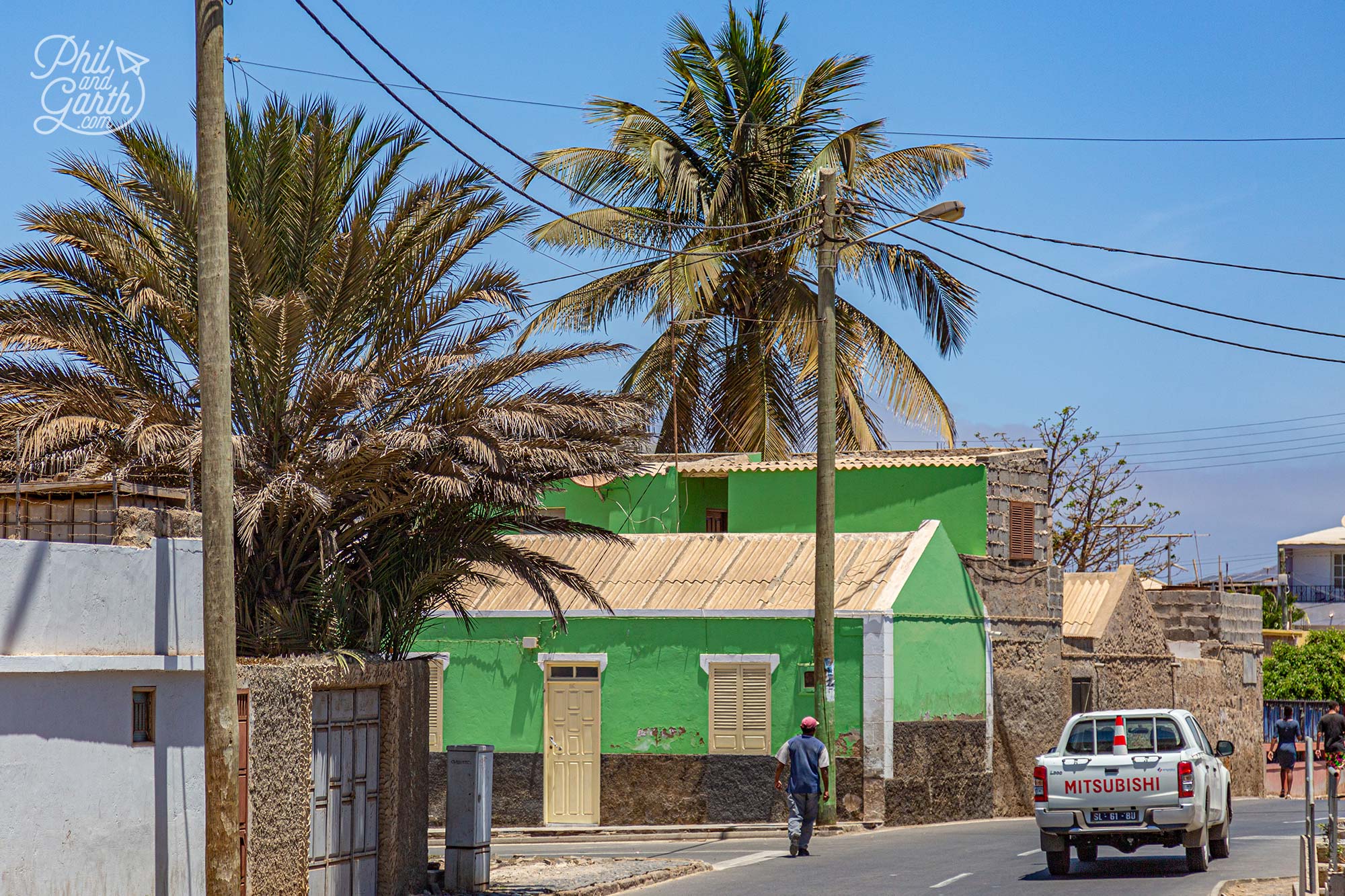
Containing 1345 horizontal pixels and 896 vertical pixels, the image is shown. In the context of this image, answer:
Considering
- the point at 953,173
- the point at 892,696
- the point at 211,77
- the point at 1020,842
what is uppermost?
the point at 953,173

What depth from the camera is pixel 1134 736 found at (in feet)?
56.4

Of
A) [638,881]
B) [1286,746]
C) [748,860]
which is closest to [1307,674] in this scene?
[1286,746]

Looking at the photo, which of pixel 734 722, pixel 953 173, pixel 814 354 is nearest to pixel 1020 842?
pixel 734 722

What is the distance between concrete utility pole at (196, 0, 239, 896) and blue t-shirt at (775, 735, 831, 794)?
8837mm

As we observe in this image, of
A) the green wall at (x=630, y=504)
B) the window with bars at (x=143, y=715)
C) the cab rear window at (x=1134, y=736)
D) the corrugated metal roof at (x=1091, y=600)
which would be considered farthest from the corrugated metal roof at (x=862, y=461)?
the window with bars at (x=143, y=715)

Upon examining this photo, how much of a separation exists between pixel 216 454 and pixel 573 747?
14.5 m

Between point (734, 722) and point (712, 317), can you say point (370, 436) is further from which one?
point (712, 317)

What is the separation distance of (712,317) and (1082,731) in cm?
1560

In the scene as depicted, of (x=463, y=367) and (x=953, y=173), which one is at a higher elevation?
(x=953, y=173)

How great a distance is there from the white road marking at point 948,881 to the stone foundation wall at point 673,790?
24.5 feet

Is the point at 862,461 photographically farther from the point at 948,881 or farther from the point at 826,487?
the point at 948,881

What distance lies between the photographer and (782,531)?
2861 centimetres

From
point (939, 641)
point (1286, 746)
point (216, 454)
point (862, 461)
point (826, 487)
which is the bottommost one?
point (1286, 746)

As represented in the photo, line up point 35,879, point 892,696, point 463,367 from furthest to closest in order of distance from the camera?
1. point 892,696
2. point 463,367
3. point 35,879
